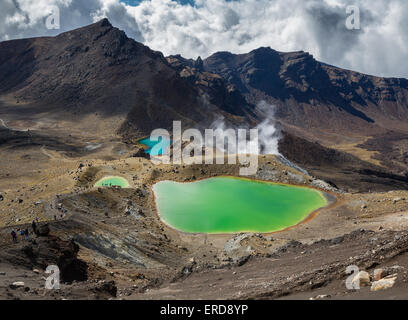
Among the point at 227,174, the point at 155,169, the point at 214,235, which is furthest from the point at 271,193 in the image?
the point at 155,169

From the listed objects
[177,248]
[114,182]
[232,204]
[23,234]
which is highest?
[114,182]

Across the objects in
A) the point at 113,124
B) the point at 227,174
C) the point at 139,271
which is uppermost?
the point at 113,124

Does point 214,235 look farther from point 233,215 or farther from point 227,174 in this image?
point 227,174
